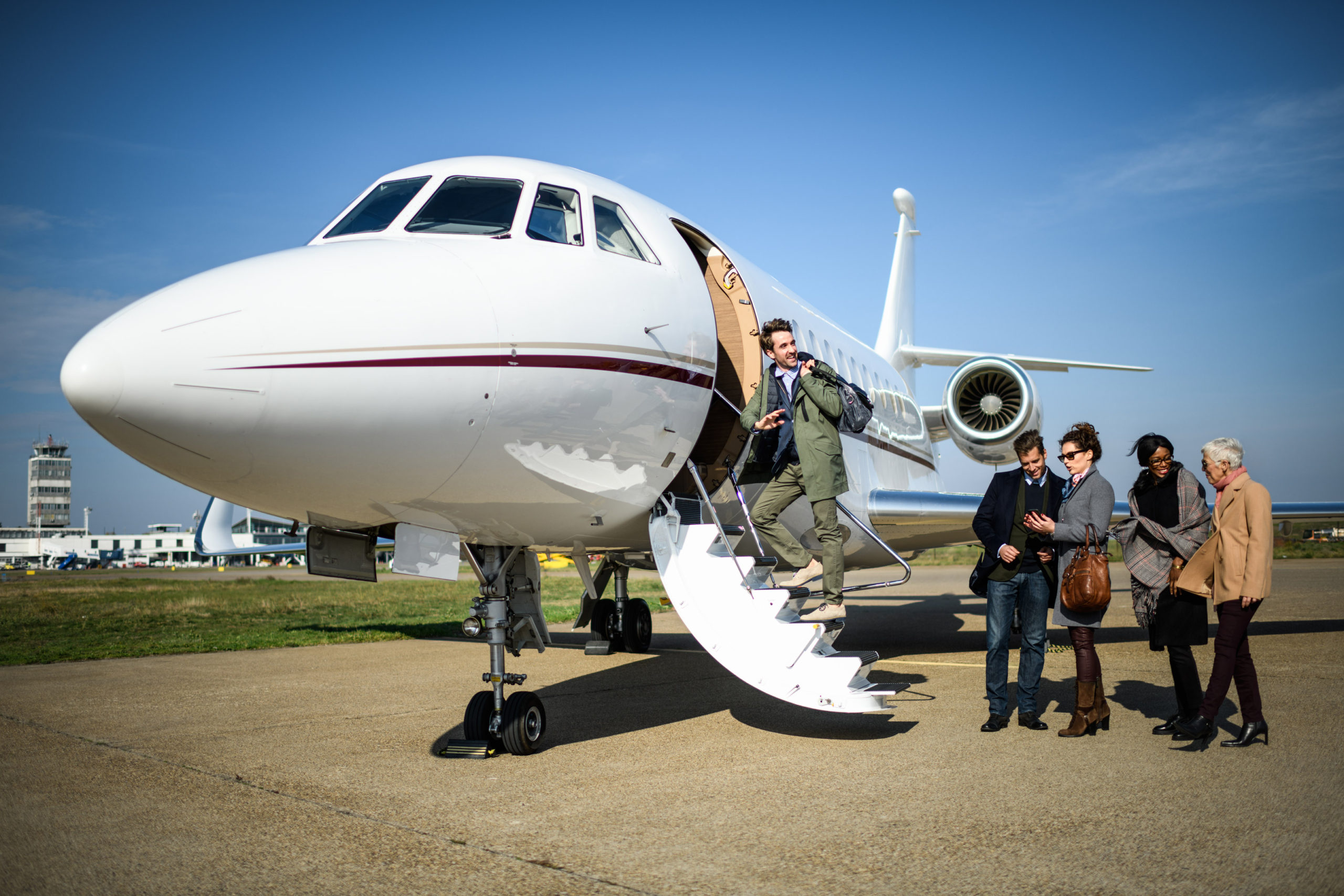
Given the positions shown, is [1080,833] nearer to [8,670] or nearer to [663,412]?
[663,412]

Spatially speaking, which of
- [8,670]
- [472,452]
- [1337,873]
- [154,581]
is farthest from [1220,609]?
[154,581]

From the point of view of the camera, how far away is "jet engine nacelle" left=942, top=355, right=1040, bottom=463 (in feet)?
49.9

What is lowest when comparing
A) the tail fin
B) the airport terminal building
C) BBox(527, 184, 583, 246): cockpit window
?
the airport terminal building

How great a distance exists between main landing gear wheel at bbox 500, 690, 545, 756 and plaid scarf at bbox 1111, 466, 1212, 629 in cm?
396

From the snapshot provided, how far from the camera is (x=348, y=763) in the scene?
605 centimetres

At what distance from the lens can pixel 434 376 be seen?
15.9 ft

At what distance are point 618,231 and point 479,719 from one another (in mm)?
3383

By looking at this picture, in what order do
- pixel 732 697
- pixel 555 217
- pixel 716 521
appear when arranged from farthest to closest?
pixel 732 697
pixel 716 521
pixel 555 217

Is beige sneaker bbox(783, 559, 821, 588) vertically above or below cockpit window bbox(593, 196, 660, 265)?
below

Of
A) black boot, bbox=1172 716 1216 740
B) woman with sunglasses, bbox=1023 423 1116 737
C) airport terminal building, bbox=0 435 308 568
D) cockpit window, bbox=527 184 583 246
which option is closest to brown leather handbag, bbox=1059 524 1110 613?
woman with sunglasses, bbox=1023 423 1116 737

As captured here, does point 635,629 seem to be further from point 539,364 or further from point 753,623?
point 539,364

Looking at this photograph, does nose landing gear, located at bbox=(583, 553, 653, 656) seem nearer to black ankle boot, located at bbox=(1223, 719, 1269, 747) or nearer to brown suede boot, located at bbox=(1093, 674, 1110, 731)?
brown suede boot, located at bbox=(1093, 674, 1110, 731)

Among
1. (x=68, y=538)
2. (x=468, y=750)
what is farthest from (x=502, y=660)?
(x=68, y=538)

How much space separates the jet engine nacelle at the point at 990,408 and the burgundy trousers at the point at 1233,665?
9.61m
